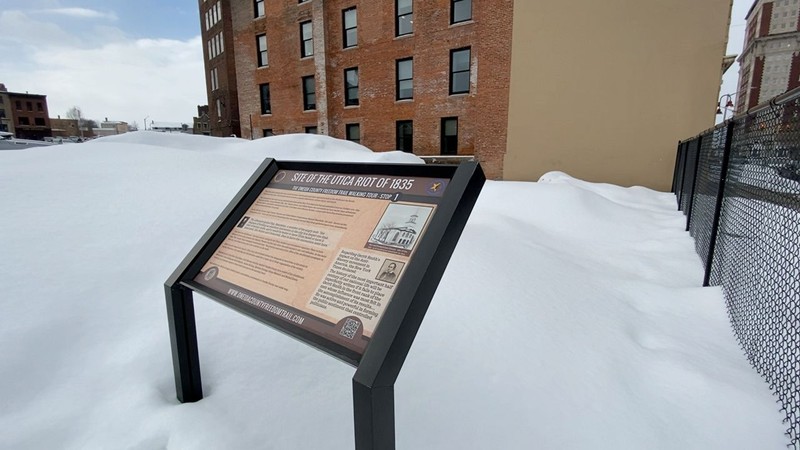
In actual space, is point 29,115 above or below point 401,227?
above

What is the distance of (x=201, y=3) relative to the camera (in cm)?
3406

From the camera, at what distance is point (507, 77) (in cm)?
1505

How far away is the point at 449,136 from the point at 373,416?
16941mm

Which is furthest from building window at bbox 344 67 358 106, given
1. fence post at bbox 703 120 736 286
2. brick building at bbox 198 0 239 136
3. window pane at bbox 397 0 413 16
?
fence post at bbox 703 120 736 286

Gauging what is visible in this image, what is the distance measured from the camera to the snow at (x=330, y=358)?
197 cm

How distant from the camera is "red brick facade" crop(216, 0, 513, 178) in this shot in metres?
15.6

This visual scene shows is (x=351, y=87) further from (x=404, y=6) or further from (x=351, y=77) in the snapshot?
(x=404, y=6)

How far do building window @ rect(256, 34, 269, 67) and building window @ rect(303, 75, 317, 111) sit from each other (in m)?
3.58

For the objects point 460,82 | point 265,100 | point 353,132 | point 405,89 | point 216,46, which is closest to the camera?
point 460,82

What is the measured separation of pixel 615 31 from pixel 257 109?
1923 centimetres

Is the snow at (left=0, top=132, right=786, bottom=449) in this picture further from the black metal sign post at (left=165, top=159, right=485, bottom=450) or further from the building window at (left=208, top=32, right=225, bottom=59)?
the building window at (left=208, top=32, right=225, bottom=59)

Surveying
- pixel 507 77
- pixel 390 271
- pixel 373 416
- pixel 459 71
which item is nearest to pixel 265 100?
pixel 459 71

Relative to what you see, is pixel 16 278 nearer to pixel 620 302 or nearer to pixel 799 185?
pixel 620 302

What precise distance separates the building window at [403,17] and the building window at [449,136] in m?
4.42
